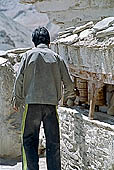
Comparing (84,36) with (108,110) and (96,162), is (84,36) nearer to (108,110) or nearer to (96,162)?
(108,110)

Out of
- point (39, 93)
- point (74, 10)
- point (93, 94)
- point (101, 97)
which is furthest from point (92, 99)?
point (74, 10)

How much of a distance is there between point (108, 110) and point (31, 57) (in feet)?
3.20

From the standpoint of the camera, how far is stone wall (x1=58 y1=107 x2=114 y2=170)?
3.22 m

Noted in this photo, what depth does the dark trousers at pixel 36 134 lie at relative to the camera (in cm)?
318

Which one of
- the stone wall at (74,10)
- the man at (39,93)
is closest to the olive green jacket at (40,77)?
the man at (39,93)

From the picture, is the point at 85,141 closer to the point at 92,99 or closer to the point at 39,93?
the point at 92,99

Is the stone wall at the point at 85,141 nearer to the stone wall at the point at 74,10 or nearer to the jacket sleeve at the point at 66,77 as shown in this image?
the jacket sleeve at the point at 66,77

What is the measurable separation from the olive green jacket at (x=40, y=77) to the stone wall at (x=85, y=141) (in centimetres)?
50

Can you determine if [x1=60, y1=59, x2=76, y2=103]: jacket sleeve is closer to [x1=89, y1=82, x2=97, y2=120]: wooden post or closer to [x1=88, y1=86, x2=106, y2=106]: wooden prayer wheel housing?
[x1=89, y1=82, x2=97, y2=120]: wooden post

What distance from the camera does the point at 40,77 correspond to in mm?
3102

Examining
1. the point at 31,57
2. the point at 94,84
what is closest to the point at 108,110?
the point at 94,84

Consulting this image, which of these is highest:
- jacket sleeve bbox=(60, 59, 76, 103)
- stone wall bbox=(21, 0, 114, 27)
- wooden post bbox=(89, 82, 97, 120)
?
stone wall bbox=(21, 0, 114, 27)

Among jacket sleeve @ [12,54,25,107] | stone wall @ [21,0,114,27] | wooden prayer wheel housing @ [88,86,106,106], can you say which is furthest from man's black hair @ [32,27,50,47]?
stone wall @ [21,0,114,27]

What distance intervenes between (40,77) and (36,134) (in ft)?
1.69
